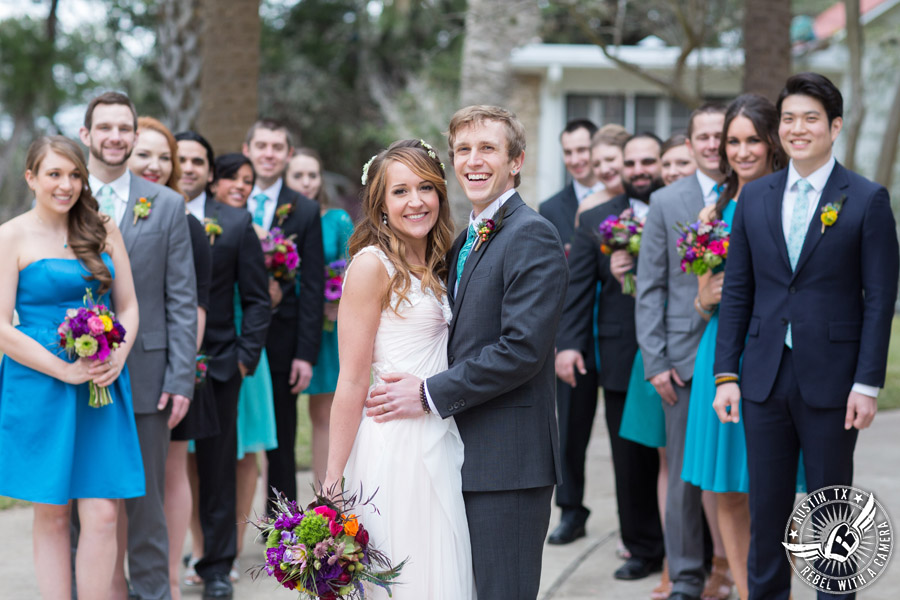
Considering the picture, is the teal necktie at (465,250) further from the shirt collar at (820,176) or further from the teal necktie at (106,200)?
Answer: the teal necktie at (106,200)

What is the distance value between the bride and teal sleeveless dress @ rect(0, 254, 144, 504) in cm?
Answer: 145

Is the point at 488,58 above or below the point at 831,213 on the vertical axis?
above

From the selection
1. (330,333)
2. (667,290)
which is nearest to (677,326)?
(667,290)

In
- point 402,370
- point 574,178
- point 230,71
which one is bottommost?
point 402,370

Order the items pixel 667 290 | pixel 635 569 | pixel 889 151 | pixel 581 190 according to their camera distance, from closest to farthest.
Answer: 1. pixel 667 290
2. pixel 635 569
3. pixel 581 190
4. pixel 889 151

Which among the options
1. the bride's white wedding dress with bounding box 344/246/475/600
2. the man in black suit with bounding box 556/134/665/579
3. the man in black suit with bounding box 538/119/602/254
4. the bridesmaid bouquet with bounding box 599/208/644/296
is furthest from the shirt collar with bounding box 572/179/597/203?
the bride's white wedding dress with bounding box 344/246/475/600

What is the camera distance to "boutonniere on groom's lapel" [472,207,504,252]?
353cm

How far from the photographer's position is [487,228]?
11.6 ft

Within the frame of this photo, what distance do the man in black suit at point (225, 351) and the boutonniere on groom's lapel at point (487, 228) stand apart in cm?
244

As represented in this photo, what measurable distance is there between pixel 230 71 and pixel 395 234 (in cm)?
575

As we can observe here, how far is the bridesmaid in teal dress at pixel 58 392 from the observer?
172 inches

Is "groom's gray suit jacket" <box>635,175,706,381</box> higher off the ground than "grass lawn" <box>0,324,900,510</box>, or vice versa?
"groom's gray suit jacket" <box>635,175,706,381</box>

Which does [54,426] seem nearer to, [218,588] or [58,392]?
[58,392]

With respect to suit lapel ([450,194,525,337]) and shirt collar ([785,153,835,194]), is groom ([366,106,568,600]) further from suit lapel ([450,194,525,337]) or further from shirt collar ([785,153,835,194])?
shirt collar ([785,153,835,194])
